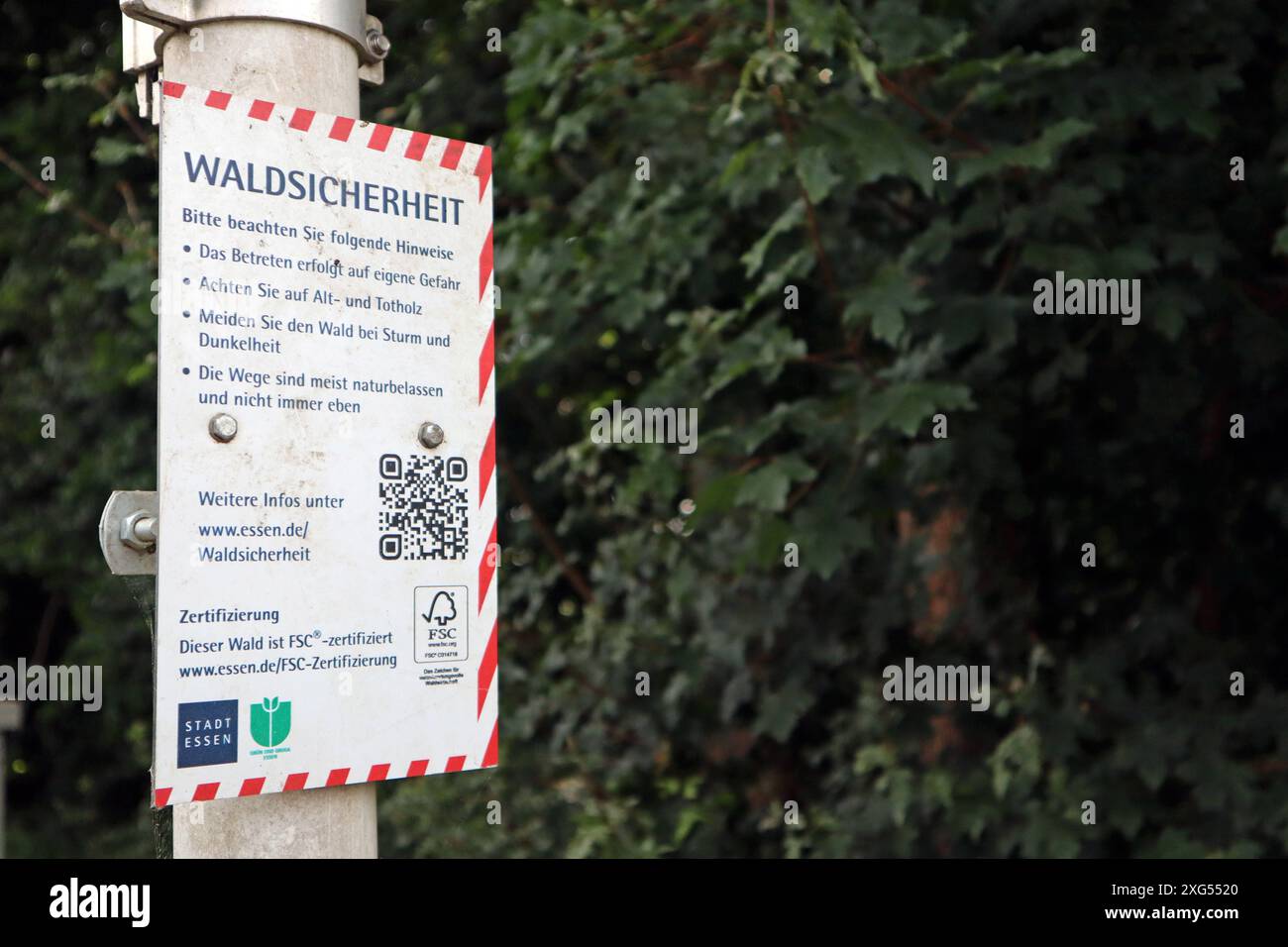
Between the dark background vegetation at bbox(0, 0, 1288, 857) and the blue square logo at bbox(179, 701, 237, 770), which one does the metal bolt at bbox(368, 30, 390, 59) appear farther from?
the dark background vegetation at bbox(0, 0, 1288, 857)

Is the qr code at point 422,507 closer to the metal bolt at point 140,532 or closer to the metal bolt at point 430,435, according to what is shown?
the metal bolt at point 430,435

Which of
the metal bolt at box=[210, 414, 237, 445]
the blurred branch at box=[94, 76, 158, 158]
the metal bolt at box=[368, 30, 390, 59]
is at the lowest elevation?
the metal bolt at box=[210, 414, 237, 445]

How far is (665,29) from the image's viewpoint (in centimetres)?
436

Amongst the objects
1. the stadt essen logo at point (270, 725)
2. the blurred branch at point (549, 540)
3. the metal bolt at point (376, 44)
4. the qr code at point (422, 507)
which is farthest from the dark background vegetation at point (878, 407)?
the stadt essen logo at point (270, 725)

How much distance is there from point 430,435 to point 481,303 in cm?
24

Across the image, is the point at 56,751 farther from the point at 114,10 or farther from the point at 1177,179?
the point at 1177,179

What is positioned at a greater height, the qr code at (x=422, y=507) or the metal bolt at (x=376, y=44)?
the metal bolt at (x=376, y=44)

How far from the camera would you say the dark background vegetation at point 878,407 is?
170 inches

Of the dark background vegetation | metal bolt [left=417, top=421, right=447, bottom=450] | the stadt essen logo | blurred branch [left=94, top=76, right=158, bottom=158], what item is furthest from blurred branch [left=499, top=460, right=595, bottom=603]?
the stadt essen logo

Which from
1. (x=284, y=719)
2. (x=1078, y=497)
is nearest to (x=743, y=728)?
(x=1078, y=497)

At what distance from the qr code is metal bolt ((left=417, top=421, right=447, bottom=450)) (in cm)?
2

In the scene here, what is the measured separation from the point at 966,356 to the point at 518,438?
8.79 ft

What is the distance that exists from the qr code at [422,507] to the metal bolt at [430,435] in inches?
0.9

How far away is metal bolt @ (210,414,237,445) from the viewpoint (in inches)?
74.9
